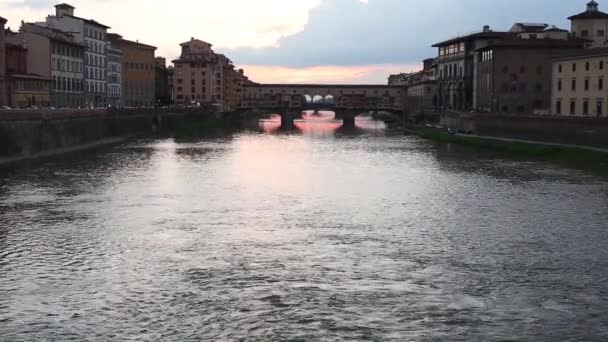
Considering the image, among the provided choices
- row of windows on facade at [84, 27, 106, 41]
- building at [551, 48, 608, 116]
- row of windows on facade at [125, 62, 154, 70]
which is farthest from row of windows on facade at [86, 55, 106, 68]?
building at [551, 48, 608, 116]

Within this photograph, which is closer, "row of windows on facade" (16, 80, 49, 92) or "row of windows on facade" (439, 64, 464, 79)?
"row of windows on facade" (16, 80, 49, 92)

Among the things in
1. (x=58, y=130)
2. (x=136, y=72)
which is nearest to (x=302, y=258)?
(x=58, y=130)

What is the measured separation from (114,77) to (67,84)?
1120 inches

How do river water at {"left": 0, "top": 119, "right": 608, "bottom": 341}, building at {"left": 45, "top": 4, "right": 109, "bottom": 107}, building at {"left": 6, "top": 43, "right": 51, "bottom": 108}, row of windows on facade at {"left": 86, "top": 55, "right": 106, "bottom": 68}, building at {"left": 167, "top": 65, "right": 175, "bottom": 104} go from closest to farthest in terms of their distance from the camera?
river water at {"left": 0, "top": 119, "right": 608, "bottom": 341} < building at {"left": 6, "top": 43, "right": 51, "bottom": 108} < building at {"left": 45, "top": 4, "right": 109, "bottom": 107} < row of windows on facade at {"left": 86, "top": 55, "right": 106, "bottom": 68} < building at {"left": 167, "top": 65, "right": 175, "bottom": 104}

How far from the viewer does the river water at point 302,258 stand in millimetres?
17516

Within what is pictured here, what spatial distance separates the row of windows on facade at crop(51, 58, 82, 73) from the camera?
93.1 m

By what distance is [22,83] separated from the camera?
82500 millimetres

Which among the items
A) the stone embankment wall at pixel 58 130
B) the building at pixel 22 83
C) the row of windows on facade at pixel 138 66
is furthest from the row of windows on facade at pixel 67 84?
the row of windows on facade at pixel 138 66

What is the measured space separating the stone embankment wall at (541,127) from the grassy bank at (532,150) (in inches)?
63.4

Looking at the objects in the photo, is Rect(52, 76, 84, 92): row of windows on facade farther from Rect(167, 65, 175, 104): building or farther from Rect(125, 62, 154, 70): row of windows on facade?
Rect(167, 65, 175, 104): building

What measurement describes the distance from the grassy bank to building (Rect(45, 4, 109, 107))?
53.7 meters

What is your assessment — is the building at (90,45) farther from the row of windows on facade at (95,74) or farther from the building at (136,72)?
the building at (136,72)

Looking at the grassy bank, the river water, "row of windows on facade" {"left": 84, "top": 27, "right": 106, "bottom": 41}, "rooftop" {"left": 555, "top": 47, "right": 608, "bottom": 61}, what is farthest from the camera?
"row of windows on facade" {"left": 84, "top": 27, "right": 106, "bottom": 41}

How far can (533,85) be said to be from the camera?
96875 mm
